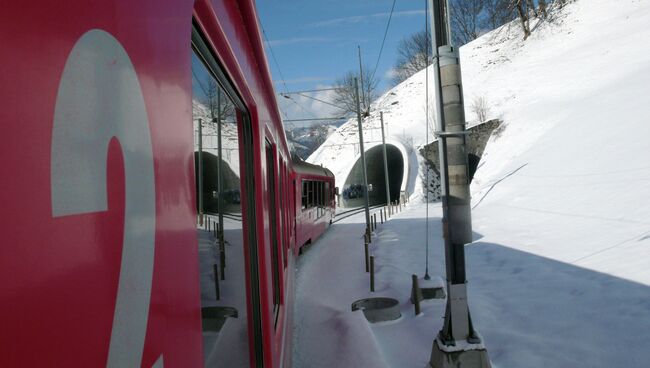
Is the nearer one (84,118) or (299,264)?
(84,118)

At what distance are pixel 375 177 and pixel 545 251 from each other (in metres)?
28.6

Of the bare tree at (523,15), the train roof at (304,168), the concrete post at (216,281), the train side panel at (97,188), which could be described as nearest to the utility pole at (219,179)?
the concrete post at (216,281)

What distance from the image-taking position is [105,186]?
28.9 inches

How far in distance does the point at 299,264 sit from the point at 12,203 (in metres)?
12.1

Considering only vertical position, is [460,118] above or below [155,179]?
above

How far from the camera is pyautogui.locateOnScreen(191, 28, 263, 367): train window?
1520 mm

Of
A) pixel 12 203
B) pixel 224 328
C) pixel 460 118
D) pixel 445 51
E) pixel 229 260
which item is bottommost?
pixel 224 328

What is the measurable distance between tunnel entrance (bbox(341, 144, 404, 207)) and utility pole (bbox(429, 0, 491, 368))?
29754 millimetres

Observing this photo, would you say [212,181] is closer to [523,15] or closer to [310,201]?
[310,201]

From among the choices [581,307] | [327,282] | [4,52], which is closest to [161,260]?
[4,52]

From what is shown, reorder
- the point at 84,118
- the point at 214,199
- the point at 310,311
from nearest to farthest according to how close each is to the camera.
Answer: the point at 84,118 → the point at 214,199 → the point at 310,311

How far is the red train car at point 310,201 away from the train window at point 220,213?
8991 millimetres

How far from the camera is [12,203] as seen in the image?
518 mm

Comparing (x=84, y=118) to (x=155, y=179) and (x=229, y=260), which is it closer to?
(x=155, y=179)
